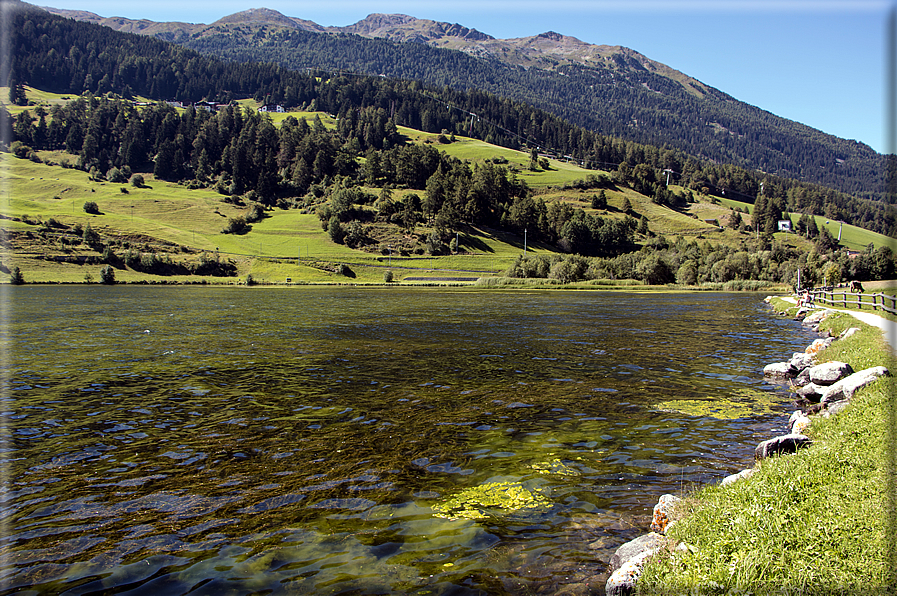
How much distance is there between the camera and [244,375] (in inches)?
963

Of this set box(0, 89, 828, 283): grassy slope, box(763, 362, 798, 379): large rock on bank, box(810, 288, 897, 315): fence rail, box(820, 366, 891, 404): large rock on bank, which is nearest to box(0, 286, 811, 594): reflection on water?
box(763, 362, 798, 379): large rock on bank

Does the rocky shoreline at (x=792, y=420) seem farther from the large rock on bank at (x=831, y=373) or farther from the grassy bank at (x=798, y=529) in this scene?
the grassy bank at (x=798, y=529)

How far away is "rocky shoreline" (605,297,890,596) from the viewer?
25.1 ft

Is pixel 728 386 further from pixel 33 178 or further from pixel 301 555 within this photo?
pixel 33 178

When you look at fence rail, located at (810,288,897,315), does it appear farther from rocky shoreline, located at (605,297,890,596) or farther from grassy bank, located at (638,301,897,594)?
grassy bank, located at (638,301,897,594)

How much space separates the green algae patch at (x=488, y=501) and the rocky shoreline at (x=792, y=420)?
8.55 feet

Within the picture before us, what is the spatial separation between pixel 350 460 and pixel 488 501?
413cm

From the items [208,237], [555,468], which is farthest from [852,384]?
[208,237]

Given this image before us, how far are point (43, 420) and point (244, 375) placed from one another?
828 cm

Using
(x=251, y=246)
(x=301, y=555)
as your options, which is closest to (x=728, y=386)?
(x=301, y=555)

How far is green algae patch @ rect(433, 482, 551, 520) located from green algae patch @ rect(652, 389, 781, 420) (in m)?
8.83

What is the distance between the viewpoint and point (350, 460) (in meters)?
13.4

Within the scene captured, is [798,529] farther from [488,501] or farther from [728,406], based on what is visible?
[728,406]

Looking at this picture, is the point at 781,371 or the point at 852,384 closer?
the point at 852,384
